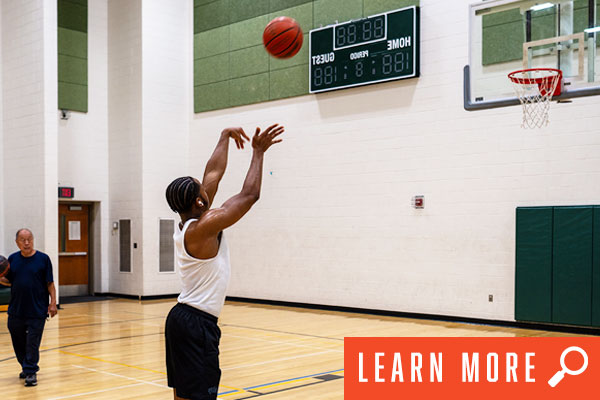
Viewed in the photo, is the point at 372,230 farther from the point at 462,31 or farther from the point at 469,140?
the point at 462,31

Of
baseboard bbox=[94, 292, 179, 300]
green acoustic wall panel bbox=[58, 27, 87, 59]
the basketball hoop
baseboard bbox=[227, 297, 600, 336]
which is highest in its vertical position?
green acoustic wall panel bbox=[58, 27, 87, 59]

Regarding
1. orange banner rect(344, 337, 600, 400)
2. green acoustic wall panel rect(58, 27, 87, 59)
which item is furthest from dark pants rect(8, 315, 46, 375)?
green acoustic wall panel rect(58, 27, 87, 59)

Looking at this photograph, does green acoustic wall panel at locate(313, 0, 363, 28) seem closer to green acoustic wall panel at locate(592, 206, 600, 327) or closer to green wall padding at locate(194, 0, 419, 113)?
green wall padding at locate(194, 0, 419, 113)

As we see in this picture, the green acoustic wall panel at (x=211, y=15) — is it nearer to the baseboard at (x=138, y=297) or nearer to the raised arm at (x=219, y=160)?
the baseboard at (x=138, y=297)

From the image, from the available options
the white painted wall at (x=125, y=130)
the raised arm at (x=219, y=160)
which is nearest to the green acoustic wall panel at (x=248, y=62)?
the white painted wall at (x=125, y=130)

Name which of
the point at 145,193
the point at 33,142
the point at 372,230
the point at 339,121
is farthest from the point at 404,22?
the point at 33,142

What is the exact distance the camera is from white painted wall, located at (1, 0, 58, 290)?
46.4 feet

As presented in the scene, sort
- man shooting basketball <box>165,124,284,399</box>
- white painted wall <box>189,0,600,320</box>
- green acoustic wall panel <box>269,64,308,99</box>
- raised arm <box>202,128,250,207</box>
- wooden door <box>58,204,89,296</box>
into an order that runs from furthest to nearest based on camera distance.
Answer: wooden door <box>58,204,89,296</box> < green acoustic wall panel <box>269,64,308,99</box> < white painted wall <box>189,0,600,320</box> < raised arm <box>202,128,250,207</box> < man shooting basketball <box>165,124,284,399</box>

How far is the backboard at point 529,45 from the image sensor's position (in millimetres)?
8445

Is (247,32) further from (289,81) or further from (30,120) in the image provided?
(30,120)

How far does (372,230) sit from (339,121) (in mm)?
2342

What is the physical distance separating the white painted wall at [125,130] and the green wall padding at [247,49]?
1493mm

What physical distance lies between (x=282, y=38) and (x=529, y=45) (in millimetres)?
3556

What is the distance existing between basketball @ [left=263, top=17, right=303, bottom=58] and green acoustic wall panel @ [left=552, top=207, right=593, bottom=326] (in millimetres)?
5348
